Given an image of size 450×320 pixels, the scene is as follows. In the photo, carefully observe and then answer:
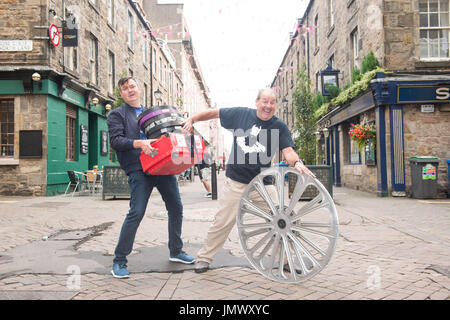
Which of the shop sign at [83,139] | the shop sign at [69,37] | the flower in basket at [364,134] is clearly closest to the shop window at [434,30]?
the flower in basket at [364,134]

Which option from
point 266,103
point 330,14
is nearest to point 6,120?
point 266,103

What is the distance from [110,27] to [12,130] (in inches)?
318

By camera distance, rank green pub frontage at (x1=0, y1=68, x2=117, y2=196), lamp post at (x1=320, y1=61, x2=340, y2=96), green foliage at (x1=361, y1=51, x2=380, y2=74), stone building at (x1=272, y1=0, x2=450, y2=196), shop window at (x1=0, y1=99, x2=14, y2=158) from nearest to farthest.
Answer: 1. stone building at (x1=272, y1=0, x2=450, y2=196)
2. green foliage at (x1=361, y1=51, x2=380, y2=74)
3. green pub frontage at (x1=0, y1=68, x2=117, y2=196)
4. shop window at (x1=0, y1=99, x2=14, y2=158)
5. lamp post at (x1=320, y1=61, x2=340, y2=96)

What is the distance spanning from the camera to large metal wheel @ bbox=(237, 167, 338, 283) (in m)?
2.89

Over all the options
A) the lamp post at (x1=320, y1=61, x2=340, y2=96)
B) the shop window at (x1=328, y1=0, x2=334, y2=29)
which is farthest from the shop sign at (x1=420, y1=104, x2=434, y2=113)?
the shop window at (x1=328, y1=0, x2=334, y2=29)

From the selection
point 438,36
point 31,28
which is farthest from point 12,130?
point 438,36

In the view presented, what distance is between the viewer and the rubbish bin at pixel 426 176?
10.4 meters

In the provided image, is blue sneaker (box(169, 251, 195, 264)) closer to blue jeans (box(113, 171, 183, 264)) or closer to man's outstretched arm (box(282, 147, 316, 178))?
blue jeans (box(113, 171, 183, 264))

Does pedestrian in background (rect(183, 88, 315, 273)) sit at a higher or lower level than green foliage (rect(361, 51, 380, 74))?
lower

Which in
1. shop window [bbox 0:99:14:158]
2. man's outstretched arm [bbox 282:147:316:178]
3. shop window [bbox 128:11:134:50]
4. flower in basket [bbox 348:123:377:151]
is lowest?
man's outstretched arm [bbox 282:147:316:178]

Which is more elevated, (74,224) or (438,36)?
(438,36)

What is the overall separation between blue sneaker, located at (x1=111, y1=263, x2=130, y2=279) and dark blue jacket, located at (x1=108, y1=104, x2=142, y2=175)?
851 mm

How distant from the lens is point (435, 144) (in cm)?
1113

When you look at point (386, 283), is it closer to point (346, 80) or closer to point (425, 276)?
point (425, 276)
